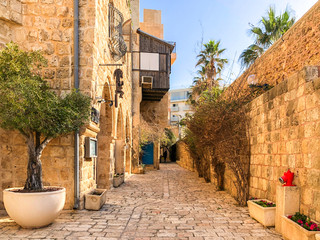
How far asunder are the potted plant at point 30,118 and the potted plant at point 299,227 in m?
3.51

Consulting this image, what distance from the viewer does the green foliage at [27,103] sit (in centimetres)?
379

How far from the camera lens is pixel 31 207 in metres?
3.82

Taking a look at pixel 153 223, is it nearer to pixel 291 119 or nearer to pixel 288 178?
pixel 288 178

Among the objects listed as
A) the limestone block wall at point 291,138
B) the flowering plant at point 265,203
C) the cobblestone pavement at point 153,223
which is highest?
the limestone block wall at point 291,138

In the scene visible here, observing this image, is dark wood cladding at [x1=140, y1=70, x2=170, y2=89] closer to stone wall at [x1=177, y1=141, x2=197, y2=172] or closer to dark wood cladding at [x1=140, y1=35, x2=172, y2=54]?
dark wood cladding at [x1=140, y1=35, x2=172, y2=54]

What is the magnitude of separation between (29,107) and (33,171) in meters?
1.11

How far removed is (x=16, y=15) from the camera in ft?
16.8

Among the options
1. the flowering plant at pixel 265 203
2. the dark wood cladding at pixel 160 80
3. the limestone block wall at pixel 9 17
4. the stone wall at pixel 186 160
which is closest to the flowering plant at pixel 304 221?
the flowering plant at pixel 265 203

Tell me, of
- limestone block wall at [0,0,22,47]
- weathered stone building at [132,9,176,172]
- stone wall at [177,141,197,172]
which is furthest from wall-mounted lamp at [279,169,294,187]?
weathered stone building at [132,9,176,172]

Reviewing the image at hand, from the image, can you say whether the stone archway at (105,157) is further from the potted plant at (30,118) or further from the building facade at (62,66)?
the potted plant at (30,118)

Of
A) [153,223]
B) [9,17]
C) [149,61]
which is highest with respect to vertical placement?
[149,61]

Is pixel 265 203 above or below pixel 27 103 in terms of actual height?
below

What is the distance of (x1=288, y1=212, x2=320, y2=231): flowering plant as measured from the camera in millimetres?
3080

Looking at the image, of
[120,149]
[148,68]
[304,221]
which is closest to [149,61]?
[148,68]
